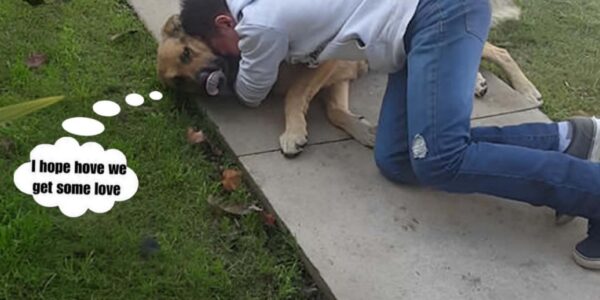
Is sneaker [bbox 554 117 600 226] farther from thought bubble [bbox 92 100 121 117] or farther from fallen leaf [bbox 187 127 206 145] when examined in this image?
thought bubble [bbox 92 100 121 117]

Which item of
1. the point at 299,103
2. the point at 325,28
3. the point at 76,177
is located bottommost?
the point at 299,103

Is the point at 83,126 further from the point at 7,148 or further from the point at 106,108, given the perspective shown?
the point at 7,148

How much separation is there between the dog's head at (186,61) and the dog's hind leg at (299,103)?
9.2 inches

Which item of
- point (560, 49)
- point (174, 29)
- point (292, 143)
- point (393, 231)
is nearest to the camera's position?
point (393, 231)

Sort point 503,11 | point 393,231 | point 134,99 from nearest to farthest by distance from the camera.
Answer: point 393,231, point 134,99, point 503,11

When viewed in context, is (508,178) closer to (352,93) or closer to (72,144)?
(352,93)

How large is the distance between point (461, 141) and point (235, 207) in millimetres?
696

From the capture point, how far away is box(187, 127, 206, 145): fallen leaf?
3008mm

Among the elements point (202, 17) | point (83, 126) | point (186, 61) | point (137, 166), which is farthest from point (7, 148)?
point (202, 17)

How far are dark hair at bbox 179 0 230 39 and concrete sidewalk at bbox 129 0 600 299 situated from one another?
0.32 meters

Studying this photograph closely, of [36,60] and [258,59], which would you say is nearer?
[258,59]

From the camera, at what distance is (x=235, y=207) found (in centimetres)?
272

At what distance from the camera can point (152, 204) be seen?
2.71 metres

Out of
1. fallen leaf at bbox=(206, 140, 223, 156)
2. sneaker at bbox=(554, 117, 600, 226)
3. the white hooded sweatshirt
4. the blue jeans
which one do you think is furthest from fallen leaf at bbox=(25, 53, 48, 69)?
sneaker at bbox=(554, 117, 600, 226)
